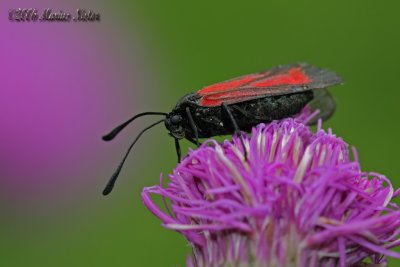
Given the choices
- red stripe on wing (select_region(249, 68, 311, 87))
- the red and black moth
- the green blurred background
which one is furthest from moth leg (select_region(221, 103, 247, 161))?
the green blurred background

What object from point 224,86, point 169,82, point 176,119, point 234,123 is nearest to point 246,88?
point 224,86

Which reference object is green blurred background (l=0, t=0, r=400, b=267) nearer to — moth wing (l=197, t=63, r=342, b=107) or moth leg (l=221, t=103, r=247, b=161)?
moth wing (l=197, t=63, r=342, b=107)

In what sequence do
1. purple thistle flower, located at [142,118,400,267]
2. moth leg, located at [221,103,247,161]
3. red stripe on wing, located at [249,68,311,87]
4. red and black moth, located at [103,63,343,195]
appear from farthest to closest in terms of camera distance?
red stripe on wing, located at [249,68,311,87] < red and black moth, located at [103,63,343,195] < moth leg, located at [221,103,247,161] < purple thistle flower, located at [142,118,400,267]

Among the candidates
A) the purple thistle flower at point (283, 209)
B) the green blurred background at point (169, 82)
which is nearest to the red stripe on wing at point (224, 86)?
the purple thistle flower at point (283, 209)

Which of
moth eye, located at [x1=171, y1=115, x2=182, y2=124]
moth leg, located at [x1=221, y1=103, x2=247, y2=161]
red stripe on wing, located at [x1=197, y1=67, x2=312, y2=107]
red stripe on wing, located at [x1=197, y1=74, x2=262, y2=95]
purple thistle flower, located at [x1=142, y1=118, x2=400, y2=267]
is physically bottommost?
purple thistle flower, located at [x1=142, y1=118, x2=400, y2=267]

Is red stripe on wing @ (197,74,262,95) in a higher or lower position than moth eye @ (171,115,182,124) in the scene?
higher

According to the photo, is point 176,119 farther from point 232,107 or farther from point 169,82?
point 169,82

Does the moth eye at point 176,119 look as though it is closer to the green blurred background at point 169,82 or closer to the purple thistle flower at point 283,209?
the purple thistle flower at point 283,209
